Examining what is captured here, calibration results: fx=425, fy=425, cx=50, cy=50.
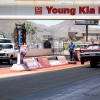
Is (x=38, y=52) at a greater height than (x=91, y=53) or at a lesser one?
lesser

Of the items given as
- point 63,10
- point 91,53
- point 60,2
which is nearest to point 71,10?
point 63,10

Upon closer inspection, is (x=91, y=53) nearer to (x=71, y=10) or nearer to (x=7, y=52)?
(x=7, y=52)

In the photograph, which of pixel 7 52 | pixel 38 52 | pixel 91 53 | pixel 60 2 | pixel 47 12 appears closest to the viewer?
pixel 91 53

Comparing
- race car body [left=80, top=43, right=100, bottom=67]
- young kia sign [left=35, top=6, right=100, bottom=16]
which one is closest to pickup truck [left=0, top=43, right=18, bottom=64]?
race car body [left=80, top=43, right=100, bottom=67]

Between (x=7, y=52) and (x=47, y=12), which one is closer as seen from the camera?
(x=7, y=52)

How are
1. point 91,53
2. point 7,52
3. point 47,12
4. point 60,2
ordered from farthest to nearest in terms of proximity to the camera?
point 47,12
point 60,2
point 7,52
point 91,53

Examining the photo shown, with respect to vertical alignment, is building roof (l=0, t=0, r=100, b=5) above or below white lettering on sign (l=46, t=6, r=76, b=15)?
above

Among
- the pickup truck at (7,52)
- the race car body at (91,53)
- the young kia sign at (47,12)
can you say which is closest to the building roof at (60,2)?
the young kia sign at (47,12)

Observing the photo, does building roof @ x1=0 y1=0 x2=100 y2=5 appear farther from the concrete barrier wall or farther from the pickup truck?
the concrete barrier wall

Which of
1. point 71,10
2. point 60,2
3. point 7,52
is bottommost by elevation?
point 7,52

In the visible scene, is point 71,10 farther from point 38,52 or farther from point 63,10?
point 38,52

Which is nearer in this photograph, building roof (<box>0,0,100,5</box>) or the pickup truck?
the pickup truck

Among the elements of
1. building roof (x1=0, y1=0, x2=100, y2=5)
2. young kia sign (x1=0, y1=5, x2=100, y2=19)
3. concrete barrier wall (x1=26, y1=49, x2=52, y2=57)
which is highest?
building roof (x1=0, y1=0, x2=100, y2=5)

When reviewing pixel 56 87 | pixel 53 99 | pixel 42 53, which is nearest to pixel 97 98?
pixel 53 99
